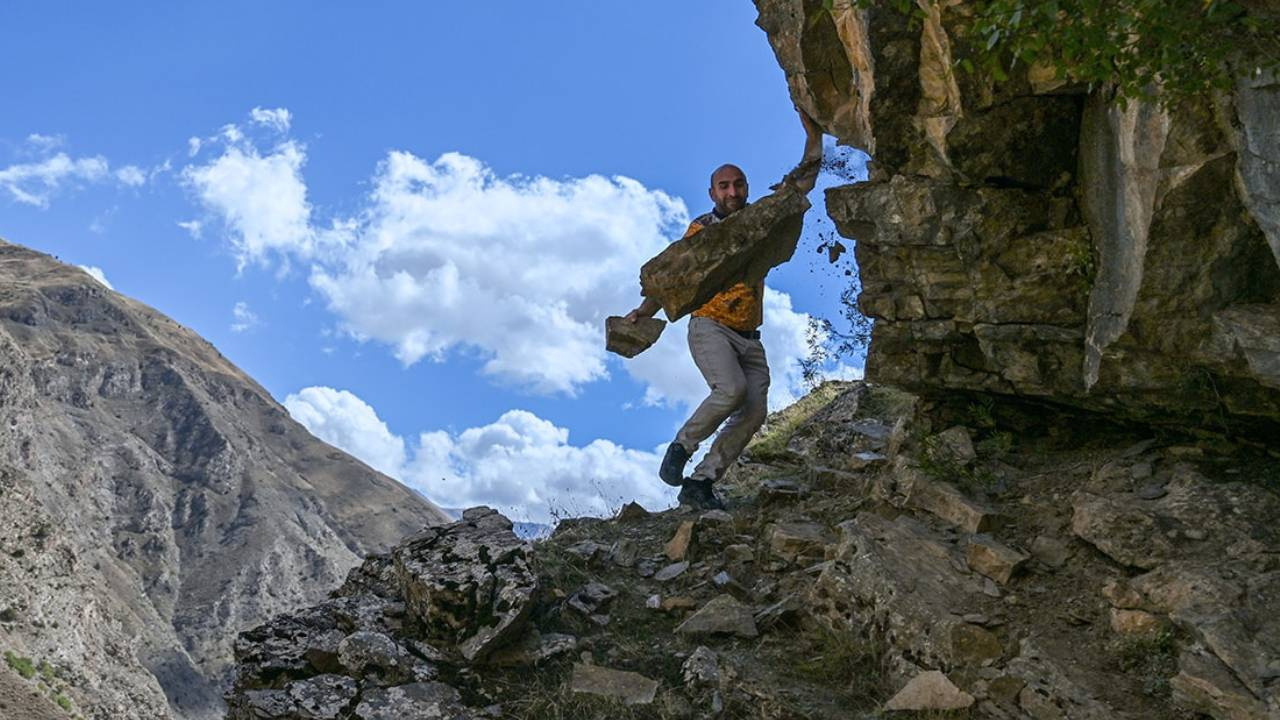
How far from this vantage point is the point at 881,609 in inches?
258

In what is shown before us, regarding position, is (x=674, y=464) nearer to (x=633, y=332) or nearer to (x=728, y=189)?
(x=633, y=332)

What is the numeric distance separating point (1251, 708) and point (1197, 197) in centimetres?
307

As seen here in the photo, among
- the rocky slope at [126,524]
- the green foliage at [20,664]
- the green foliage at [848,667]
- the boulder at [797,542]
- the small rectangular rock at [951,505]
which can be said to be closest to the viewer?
the green foliage at [848,667]

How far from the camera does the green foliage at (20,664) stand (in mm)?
60894

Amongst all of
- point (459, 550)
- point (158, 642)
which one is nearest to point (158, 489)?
point (158, 642)

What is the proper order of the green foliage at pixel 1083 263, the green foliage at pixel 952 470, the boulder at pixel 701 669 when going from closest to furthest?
the boulder at pixel 701 669 < the green foliage at pixel 1083 263 < the green foliage at pixel 952 470

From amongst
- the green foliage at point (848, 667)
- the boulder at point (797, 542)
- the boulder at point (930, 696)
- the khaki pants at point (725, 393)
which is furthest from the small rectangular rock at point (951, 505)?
the khaki pants at point (725, 393)

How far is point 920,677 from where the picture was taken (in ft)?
19.3

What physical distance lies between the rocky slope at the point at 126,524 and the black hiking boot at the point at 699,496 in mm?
70322

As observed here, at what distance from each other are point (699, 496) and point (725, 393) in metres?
1.14

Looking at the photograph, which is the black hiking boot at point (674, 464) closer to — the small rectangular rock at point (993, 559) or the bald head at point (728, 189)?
the bald head at point (728, 189)

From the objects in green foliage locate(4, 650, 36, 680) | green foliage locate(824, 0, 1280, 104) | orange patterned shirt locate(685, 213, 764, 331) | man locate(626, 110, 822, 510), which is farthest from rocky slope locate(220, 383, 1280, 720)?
green foliage locate(4, 650, 36, 680)

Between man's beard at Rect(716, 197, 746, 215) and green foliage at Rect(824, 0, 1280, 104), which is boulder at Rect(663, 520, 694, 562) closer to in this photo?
man's beard at Rect(716, 197, 746, 215)

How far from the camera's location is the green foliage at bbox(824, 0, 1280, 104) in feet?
17.2
